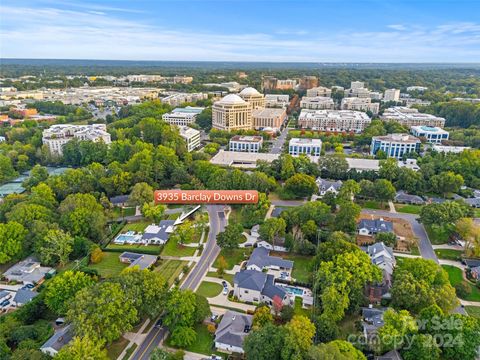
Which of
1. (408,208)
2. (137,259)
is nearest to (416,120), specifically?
(408,208)

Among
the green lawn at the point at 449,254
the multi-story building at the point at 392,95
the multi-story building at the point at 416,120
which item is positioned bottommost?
the green lawn at the point at 449,254

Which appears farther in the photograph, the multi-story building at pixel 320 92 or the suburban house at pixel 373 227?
the multi-story building at pixel 320 92

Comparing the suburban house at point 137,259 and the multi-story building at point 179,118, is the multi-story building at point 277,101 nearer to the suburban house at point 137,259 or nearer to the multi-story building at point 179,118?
the multi-story building at point 179,118

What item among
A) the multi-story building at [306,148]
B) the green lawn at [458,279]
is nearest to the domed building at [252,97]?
the multi-story building at [306,148]

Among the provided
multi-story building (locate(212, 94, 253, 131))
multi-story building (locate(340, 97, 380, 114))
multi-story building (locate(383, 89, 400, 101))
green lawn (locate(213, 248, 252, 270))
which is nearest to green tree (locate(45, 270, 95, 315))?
green lawn (locate(213, 248, 252, 270))

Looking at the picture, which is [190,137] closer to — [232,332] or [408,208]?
[408,208]

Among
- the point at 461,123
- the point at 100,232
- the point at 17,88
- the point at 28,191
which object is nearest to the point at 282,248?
the point at 100,232

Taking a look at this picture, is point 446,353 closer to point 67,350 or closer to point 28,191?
point 67,350
